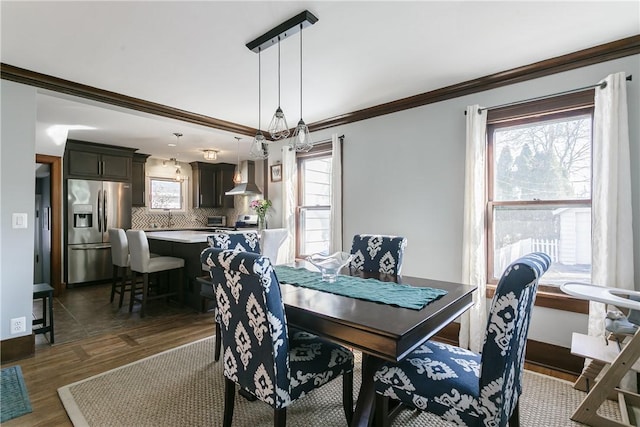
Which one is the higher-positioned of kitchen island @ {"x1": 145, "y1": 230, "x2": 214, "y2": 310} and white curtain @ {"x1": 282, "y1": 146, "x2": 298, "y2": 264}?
white curtain @ {"x1": 282, "y1": 146, "x2": 298, "y2": 264}

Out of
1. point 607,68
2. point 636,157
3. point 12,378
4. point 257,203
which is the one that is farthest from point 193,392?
point 607,68

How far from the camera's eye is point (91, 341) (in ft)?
10.0

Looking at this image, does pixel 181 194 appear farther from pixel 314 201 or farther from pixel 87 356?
pixel 87 356

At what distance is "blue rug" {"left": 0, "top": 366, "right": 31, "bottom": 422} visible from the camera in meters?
1.95

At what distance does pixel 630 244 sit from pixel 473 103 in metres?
1.66

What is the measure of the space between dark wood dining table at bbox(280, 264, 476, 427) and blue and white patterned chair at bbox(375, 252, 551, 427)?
0.36 feet

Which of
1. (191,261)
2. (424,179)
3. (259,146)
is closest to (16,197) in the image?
(191,261)

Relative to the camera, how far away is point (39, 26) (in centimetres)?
208

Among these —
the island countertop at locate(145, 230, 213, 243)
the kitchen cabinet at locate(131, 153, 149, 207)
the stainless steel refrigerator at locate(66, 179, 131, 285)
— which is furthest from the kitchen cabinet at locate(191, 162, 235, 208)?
→ the island countertop at locate(145, 230, 213, 243)

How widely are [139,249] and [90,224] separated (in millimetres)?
2335

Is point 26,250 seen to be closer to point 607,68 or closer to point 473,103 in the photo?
point 473,103

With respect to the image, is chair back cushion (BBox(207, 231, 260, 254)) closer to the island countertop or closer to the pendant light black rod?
the island countertop

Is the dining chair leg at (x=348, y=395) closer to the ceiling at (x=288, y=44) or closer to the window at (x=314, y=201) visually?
the ceiling at (x=288, y=44)

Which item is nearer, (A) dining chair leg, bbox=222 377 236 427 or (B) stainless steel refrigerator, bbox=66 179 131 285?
(A) dining chair leg, bbox=222 377 236 427
